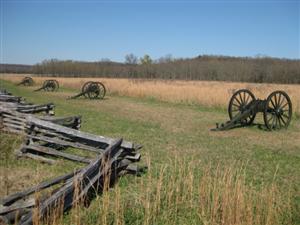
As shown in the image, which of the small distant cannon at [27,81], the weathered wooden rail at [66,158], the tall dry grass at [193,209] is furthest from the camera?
the small distant cannon at [27,81]

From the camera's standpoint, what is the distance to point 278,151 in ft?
27.5

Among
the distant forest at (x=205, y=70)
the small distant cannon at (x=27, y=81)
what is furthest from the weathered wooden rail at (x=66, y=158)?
the distant forest at (x=205, y=70)

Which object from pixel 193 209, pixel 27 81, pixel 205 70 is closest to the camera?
pixel 193 209

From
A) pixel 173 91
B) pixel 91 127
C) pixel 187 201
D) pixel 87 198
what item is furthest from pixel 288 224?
pixel 173 91

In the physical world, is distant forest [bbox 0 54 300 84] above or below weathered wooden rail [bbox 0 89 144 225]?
above

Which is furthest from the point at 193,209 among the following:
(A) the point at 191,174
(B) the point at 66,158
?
(B) the point at 66,158

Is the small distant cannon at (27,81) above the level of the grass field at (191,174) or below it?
above

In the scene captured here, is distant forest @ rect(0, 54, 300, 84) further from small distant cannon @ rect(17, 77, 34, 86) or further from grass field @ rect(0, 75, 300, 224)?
grass field @ rect(0, 75, 300, 224)

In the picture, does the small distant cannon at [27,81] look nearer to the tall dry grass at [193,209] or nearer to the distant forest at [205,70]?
the tall dry grass at [193,209]

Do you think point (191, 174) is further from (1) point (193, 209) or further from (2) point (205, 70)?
(2) point (205, 70)

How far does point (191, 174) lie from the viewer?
420cm

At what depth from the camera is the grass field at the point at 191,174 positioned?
3740 millimetres

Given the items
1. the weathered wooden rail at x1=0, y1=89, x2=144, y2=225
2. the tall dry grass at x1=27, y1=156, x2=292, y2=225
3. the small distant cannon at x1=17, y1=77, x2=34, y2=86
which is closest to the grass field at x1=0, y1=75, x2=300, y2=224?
the tall dry grass at x1=27, y1=156, x2=292, y2=225

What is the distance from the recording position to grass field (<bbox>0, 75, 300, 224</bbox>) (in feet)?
12.3
